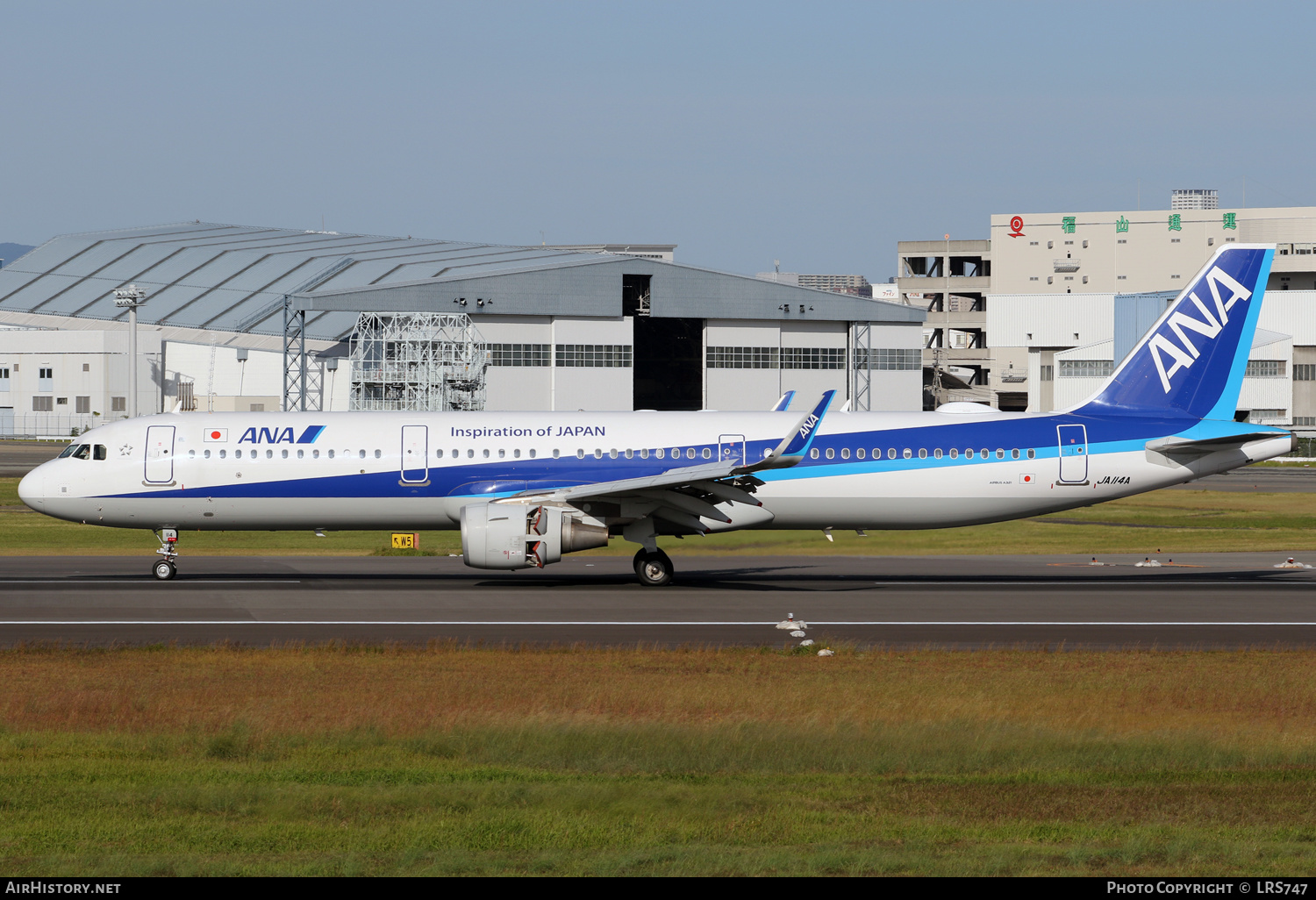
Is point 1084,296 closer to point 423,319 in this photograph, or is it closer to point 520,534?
point 423,319

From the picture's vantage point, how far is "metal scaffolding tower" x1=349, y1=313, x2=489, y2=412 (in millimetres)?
87688

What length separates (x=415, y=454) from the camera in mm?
31578

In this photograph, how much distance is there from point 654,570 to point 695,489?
243 centimetres

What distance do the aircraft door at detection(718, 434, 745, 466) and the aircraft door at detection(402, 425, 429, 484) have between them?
23.1 ft

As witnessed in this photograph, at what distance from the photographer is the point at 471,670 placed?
1950 centimetres

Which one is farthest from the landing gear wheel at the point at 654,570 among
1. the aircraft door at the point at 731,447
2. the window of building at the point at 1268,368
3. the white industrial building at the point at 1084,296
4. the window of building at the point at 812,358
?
the window of building at the point at 1268,368

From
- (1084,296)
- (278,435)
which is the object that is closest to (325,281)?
(1084,296)

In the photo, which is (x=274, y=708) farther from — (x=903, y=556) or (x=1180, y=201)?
(x=1180, y=201)

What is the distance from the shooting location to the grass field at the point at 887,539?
39781mm

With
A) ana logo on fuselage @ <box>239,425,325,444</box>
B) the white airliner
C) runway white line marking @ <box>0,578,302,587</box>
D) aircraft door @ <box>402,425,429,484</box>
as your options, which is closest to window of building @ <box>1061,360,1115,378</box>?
the white airliner

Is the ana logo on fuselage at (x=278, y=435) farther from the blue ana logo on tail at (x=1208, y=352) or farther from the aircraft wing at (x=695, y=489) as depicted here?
the blue ana logo on tail at (x=1208, y=352)

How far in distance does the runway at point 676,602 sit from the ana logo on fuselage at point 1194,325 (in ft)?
18.0

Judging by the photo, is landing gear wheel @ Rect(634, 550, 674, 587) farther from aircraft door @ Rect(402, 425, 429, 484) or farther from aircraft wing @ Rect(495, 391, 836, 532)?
aircraft door @ Rect(402, 425, 429, 484)
